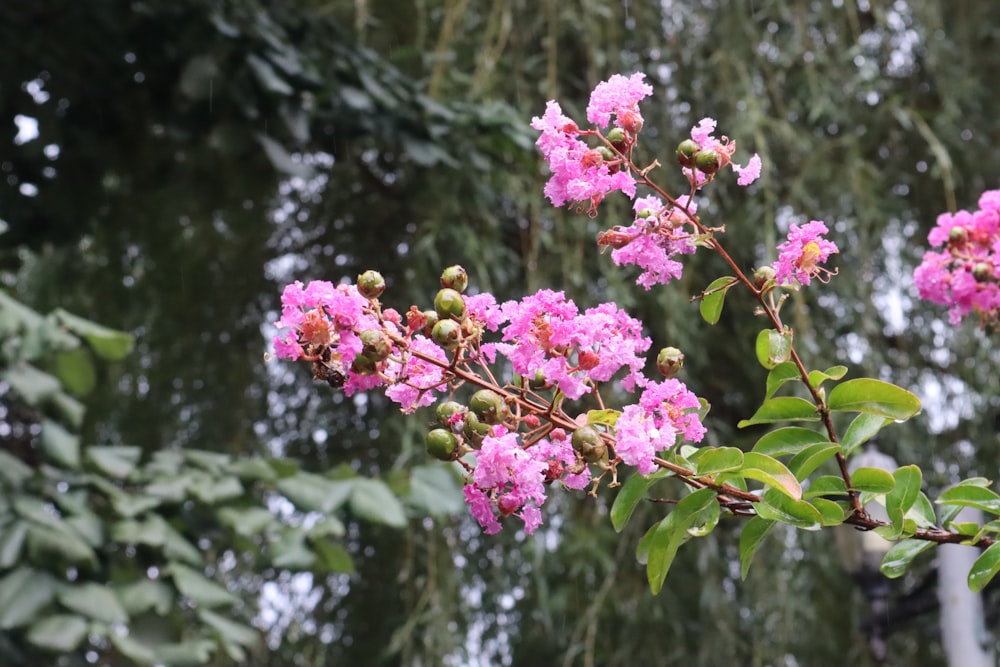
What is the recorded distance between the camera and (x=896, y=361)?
1.72 metres

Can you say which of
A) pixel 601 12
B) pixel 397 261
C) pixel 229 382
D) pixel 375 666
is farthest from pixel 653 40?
pixel 375 666

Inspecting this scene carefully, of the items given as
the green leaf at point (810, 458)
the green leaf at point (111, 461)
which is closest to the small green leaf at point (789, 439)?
the green leaf at point (810, 458)

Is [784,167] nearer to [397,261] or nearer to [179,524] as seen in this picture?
[397,261]

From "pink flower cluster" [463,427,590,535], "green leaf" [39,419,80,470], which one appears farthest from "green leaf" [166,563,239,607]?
"pink flower cluster" [463,427,590,535]

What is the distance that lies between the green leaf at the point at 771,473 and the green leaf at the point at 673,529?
0.8 inches

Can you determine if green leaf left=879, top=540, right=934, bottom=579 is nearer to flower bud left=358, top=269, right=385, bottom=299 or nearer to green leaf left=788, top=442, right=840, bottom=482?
green leaf left=788, top=442, right=840, bottom=482

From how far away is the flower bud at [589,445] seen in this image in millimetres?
433

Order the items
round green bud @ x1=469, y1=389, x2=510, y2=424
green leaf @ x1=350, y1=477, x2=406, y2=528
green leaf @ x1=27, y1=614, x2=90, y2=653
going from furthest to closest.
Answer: green leaf @ x1=350, y1=477, x2=406, y2=528, green leaf @ x1=27, y1=614, x2=90, y2=653, round green bud @ x1=469, y1=389, x2=510, y2=424

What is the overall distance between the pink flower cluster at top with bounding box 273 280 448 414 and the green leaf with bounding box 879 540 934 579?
0.24m

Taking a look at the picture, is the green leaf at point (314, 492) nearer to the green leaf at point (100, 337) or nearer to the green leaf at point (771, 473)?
the green leaf at point (100, 337)

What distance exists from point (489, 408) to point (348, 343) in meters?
0.07

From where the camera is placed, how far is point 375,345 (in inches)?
17.2

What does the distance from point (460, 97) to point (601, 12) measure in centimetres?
27

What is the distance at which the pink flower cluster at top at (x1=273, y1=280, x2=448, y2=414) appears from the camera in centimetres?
45
